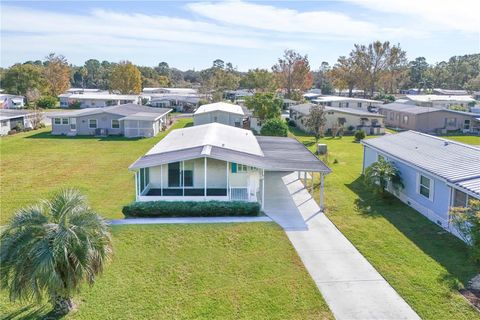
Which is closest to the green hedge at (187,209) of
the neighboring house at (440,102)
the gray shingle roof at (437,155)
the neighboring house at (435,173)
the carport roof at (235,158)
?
the carport roof at (235,158)

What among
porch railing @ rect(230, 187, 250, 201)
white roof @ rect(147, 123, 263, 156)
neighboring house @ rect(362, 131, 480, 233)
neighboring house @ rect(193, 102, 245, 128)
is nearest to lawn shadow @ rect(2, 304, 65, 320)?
porch railing @ rect(230, 187, 250, 201)

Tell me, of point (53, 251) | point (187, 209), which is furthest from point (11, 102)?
point (53, 251)

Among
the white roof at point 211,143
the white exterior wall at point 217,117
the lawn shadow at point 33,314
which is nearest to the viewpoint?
the lawn shadow at point 33,314

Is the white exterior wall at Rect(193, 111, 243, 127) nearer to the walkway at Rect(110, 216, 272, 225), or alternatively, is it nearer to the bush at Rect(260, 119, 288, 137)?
the bush at Rect(260, 119, 288, 137)

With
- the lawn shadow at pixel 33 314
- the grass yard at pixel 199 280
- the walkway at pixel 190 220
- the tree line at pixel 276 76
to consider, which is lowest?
the lawn shadow at pixel 33 314

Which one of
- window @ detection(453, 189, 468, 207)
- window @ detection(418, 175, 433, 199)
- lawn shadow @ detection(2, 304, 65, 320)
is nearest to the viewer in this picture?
lawn shadow @ detection(2, 304, 65, 320)

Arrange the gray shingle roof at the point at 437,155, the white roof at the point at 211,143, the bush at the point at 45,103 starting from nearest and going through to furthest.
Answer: the gray shingle roof at the point at 437,155 → the white roof at the point at 211,143 → the bush at the point at 45,103

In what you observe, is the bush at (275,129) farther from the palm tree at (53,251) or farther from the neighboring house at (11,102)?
the neighboring house at (11,102)
